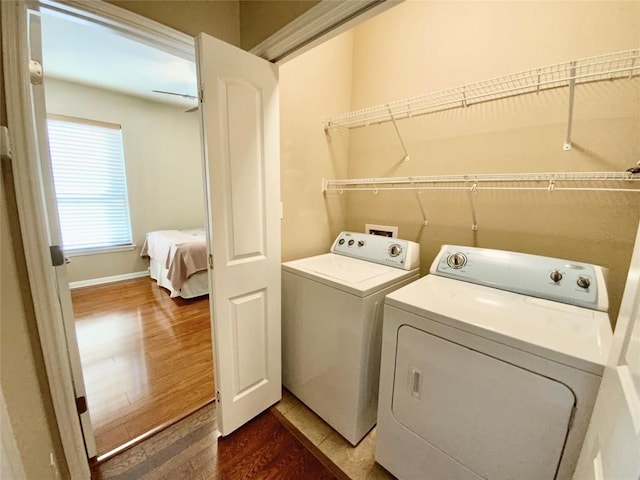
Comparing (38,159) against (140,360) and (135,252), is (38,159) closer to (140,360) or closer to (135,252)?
(140,360)

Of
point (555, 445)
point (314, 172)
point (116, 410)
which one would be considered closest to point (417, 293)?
point (555, 445)

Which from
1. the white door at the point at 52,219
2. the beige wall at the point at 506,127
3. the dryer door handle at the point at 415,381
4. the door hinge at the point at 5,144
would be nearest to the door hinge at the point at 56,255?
the white door at the point at 52,219

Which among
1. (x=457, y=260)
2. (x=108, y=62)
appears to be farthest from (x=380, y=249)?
(x=108, y=62)

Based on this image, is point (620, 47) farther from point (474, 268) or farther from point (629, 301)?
point (629, 301)

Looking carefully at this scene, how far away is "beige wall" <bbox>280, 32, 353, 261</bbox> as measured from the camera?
1686 mm

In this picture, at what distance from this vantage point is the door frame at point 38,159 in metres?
0.88

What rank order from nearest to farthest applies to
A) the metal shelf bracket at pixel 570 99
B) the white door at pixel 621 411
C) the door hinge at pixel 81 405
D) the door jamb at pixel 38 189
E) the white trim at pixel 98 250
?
the white door at pixel 621 411, the door jamb at pixel 38 189, the metal shelf bracket at pixel 570 99, the door hinge at pixel 81 405, the white trim at pixel 98 250

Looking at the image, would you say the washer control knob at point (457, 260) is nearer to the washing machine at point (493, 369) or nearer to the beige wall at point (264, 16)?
the washing machine at point (493, 369)

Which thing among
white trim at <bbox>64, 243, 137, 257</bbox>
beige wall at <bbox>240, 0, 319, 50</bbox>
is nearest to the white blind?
white trim at <bbox>64, 243, 137, 257</bbox>

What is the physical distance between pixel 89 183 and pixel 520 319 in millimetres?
4877

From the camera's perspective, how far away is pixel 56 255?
1136 millimetres

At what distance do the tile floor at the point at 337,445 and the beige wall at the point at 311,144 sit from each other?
37.5 inches

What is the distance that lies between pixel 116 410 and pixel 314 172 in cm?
196

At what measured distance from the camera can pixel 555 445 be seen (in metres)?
0.80
